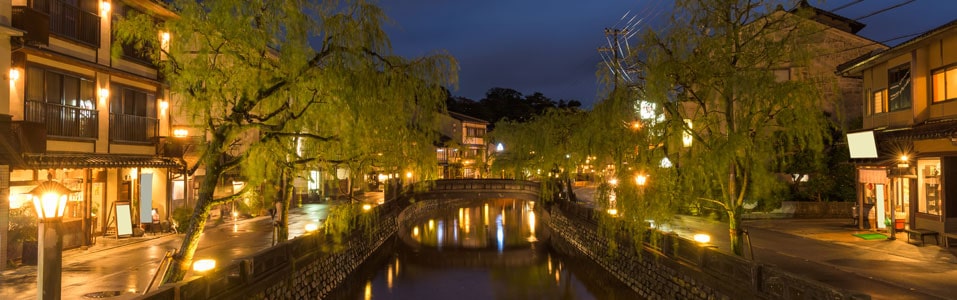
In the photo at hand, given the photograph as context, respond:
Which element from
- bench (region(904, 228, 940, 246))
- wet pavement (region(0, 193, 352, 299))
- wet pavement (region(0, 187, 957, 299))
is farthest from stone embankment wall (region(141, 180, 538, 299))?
bench (region(904, 228, 940, 246))

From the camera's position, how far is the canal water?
2525cm

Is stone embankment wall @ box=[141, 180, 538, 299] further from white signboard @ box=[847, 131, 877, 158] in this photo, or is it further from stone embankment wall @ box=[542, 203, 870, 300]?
→ white signboard @ box=[847, 131, 877, 158]

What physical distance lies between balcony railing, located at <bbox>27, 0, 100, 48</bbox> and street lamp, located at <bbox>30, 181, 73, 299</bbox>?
11.7m

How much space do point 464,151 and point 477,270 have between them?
43055mm

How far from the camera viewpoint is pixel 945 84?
21250mm

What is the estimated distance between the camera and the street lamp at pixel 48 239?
981 cm

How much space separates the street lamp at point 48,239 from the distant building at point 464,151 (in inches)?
2429

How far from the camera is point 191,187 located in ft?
98.9

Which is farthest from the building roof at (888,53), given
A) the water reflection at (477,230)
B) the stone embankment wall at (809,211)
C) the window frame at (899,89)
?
the water reflection at (477,230)

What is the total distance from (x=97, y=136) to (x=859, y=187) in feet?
97.9

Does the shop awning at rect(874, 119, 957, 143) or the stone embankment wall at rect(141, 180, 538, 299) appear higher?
the shop awning at rect(874, 119, 957, 143)

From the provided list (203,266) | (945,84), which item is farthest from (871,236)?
(203,266)

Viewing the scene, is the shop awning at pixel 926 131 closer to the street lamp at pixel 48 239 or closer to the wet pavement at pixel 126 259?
the wet pavement at pixel 126 259

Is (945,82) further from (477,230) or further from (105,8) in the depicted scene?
(477,230)
